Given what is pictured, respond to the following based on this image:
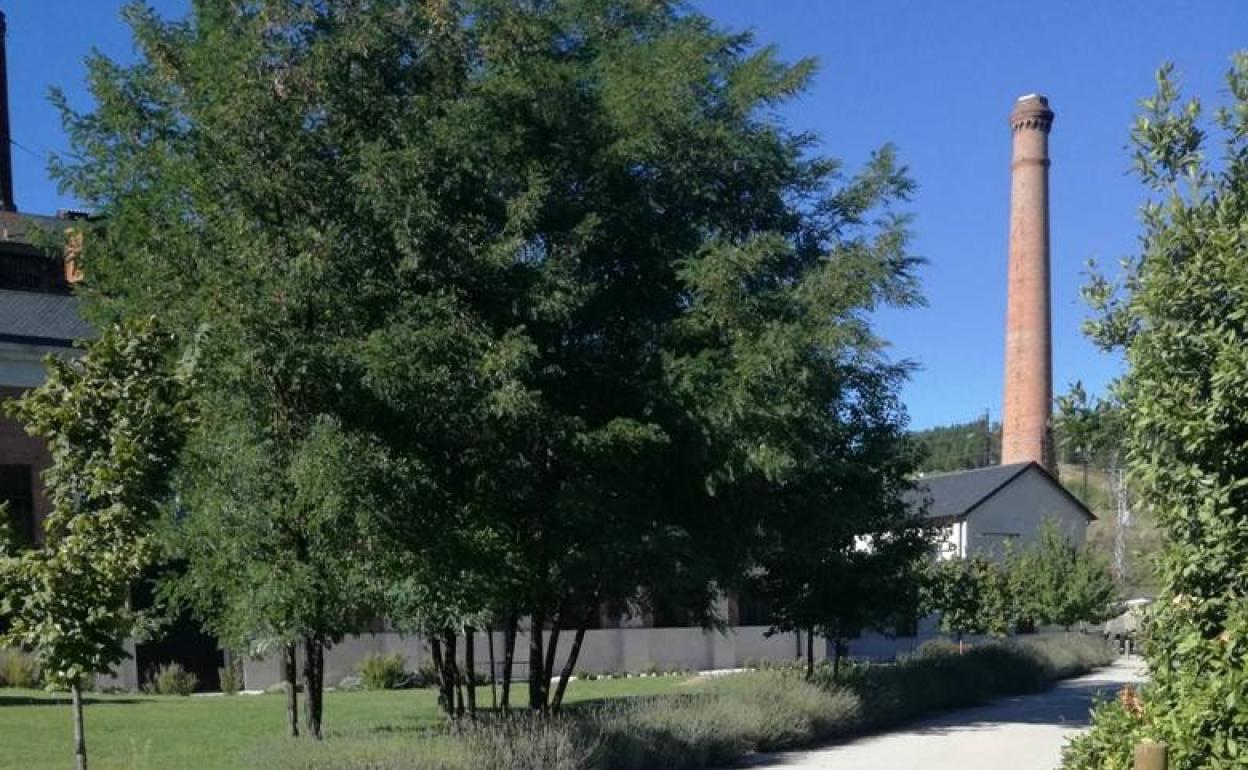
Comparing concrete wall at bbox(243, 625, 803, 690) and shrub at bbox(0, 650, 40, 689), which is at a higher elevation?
shrub at bbox(0, 650, 40, 689)

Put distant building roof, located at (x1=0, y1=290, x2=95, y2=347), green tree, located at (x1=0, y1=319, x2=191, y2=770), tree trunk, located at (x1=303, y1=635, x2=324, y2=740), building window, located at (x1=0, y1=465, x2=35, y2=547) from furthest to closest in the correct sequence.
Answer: building window, located at (x1=0, y1=465, x2=35, y2=547) → distant building roof, located at (x1=0, y1=290, x2=95, y2=347) → tree trunk, located at (x1=303, y1=635, x2=324, y2=740) → green tree, located at (x1=0, y1=319, x2=191, y2=770)

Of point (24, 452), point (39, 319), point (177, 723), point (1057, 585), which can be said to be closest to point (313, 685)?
point (177, 723)

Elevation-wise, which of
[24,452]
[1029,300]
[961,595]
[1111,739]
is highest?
[1029,300]

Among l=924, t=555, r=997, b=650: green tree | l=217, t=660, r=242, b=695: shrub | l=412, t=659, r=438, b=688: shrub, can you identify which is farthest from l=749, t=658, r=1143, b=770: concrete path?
l=217, t=660, r=242, b=695: shrub

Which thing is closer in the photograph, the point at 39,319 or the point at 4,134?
the point at 39,319

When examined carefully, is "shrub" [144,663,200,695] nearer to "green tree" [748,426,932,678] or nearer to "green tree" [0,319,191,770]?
"green tree" [748,426,932,678]

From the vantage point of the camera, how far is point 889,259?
15.6 meters

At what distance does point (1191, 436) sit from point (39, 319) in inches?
1051

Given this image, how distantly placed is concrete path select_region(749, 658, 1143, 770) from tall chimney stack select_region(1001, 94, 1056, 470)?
118 feet

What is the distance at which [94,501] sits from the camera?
9.11 meters

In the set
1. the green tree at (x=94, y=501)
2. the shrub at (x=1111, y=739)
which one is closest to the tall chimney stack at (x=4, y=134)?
the green tree at (x=94, y=501)

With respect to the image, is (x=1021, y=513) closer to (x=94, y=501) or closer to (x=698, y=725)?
(x=698, y=725)

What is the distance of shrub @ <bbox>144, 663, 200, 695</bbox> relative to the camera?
85.8 feet

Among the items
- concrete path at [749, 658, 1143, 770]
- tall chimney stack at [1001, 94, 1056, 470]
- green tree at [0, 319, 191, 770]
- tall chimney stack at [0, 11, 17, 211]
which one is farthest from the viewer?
tall chimney stack at [1001, 94, 1056, 470]
